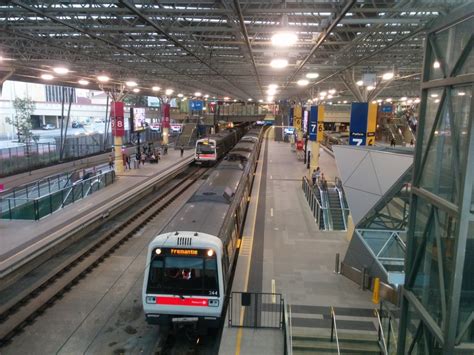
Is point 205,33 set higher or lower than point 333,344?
higher

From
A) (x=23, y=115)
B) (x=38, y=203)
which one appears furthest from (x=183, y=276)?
(x=23, y=115)

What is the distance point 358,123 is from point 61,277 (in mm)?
12641

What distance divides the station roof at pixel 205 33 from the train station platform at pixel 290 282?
6.95 metres

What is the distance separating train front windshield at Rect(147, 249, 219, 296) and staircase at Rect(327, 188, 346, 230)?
377 inches

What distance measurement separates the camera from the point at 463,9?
4.51m

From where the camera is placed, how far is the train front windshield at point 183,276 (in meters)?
8.88

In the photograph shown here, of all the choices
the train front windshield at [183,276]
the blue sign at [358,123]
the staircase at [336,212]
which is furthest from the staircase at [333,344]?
the blue sign at [358,123]

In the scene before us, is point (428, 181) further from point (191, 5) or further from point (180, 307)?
point (191, 5)

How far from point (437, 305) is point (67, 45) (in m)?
20.7

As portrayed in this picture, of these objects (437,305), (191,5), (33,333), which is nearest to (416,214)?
(437,305)

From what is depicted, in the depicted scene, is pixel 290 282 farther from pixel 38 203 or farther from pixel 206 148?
pixel 206 148

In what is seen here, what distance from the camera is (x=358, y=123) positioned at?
1731 centimetres

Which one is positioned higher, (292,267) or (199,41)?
(199,41)

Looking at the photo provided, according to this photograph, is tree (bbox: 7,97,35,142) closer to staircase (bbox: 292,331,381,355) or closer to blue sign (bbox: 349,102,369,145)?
blue sign (bbox: 349,102,369,145)
